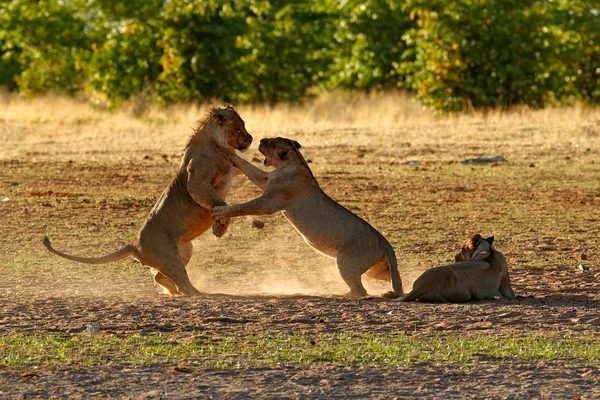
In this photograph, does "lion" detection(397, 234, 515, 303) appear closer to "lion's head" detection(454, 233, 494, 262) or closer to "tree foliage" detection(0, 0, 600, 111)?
"lion's head" detection(454, 233, 494, 262)

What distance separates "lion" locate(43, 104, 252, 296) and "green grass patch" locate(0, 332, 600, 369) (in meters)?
1.55

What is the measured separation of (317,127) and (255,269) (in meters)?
13.0

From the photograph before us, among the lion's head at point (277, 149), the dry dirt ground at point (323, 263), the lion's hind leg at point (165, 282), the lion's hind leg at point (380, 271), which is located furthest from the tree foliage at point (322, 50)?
the lion's hind leg at point (165, 282)

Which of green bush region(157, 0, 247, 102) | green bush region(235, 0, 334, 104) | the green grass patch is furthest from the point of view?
green bush region(235, 0, 334, 104)

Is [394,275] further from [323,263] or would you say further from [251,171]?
[323,263]

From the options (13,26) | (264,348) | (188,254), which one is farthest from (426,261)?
(13,26)

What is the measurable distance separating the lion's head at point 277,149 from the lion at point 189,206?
0.15 m

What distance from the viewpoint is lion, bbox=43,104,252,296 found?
7.90m

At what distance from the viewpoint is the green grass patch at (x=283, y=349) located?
575 centimetres

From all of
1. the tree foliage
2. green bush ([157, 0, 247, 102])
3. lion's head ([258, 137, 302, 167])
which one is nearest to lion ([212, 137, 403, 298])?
lion's head ([258, 137, 302, 167])

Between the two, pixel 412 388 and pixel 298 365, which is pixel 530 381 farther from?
pixel 298 365

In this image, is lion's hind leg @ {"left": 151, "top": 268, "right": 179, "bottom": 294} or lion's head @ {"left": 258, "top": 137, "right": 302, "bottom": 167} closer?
lion's hind leg @ {"left": 151, "top": 268, "right": 179, "bottom": 294}

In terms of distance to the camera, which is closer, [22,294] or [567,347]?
[567,347]

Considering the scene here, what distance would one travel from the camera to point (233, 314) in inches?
275
